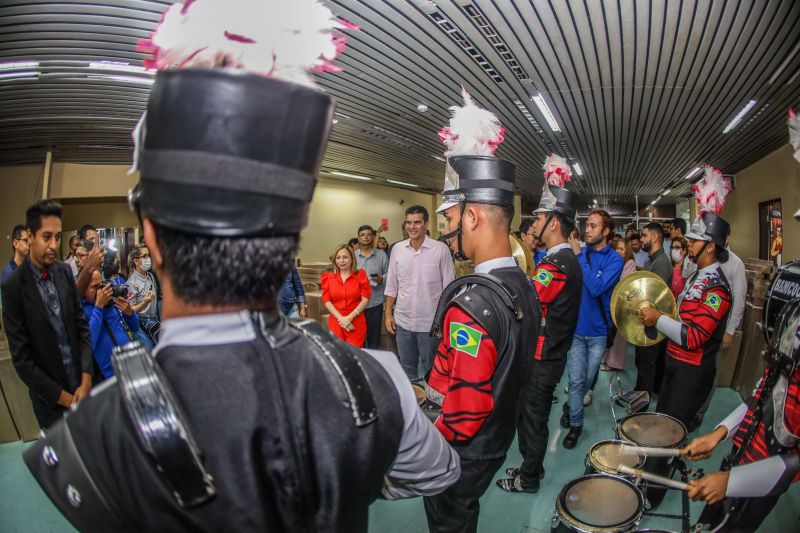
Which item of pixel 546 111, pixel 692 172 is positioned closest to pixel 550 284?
pixel 546 111

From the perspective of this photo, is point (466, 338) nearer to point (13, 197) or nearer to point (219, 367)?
point (219, 367)

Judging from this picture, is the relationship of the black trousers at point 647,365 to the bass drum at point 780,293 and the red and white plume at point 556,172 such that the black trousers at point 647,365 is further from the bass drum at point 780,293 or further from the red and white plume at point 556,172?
the bass drum at point 780,293

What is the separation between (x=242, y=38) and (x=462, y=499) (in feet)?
5.49

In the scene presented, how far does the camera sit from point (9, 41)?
4.37 m

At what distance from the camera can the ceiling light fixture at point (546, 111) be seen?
695 centimetres

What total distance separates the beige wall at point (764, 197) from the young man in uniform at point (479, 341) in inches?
355

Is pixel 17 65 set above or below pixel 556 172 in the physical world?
above

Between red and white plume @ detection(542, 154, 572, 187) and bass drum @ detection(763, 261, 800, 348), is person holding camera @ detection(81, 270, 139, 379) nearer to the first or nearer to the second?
red and white plume @ detection(542, 154, 572, 187)

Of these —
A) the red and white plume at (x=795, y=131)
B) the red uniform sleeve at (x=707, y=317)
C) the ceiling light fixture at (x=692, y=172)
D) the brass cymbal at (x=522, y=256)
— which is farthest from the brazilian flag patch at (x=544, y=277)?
the ceiling light fixture at (x=692, y=172)

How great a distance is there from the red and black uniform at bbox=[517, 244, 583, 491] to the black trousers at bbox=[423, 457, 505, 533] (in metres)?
1.27

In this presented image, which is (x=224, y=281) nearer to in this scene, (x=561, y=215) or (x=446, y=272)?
(x=561, y=215)

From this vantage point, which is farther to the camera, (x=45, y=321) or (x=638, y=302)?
(x=638, y=302)

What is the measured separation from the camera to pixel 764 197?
1009 centimetres

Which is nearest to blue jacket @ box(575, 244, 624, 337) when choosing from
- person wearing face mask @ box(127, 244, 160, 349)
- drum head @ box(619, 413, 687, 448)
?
drum head @ box(619, 413, 687, 448)
